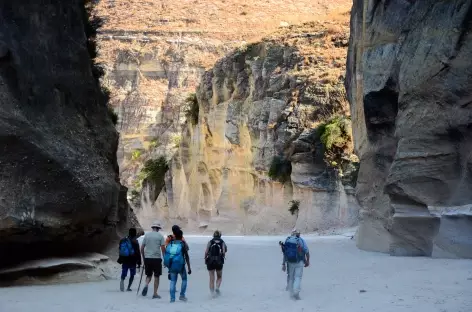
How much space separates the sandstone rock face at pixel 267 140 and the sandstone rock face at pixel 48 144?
17.3 meters

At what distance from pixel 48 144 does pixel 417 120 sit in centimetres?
925

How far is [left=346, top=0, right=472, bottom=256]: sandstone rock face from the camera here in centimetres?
1614

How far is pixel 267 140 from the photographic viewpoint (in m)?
38.4

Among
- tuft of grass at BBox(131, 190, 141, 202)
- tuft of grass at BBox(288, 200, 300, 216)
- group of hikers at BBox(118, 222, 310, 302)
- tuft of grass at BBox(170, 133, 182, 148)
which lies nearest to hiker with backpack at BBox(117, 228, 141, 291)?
group of hikers at BBox(118, 222, 310, 302)

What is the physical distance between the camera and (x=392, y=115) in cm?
1986

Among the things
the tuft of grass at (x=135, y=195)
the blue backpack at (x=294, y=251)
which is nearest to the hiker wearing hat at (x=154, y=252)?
the blue backpack at (x=294, y=251)

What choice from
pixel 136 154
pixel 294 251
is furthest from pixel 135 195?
pixel 294 251

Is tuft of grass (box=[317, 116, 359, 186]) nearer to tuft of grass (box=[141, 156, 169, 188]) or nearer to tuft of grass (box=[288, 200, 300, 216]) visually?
tuft of grass (box=[288, 200, 300, 216])

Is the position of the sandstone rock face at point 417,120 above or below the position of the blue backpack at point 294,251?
above

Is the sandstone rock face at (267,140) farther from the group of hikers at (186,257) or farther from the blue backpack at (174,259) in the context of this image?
the blue backpack at (174,259)

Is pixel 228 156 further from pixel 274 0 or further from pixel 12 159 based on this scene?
pixel 274 0

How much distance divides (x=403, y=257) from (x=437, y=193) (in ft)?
6.34

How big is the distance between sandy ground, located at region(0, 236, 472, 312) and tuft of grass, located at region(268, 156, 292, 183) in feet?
63.4

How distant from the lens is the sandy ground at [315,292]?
10141mm
